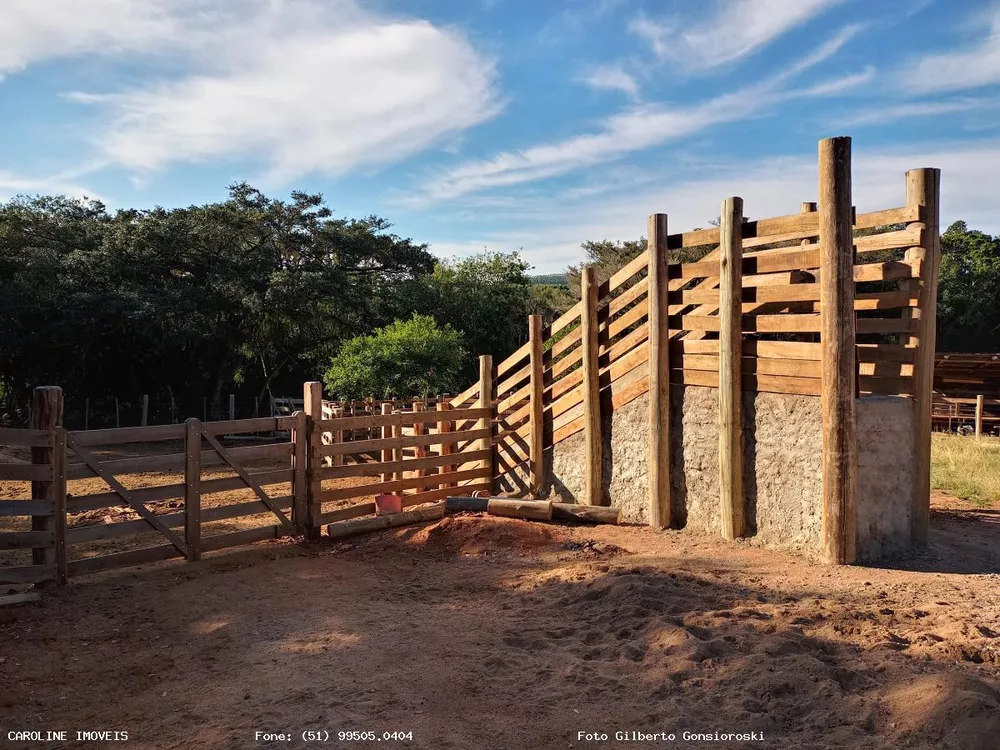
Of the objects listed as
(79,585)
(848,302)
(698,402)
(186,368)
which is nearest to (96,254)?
(186,368)

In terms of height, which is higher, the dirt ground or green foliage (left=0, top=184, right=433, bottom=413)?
green foliage (left=0, top=184, right=433, bottom=413)

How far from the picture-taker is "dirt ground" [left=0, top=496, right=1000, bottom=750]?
12.7 feet

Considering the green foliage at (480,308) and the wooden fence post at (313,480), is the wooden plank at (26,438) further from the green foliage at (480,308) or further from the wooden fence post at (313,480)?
the green foliage at (480,308)

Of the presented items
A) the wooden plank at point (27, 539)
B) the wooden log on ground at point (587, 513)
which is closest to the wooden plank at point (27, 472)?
the wooden plank at point (27, 539)

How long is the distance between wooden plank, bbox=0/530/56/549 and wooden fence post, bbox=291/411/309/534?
241cm

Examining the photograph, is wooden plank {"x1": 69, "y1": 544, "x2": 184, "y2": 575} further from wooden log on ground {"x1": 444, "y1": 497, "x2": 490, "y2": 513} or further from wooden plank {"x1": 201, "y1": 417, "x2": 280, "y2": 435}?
wooden log on ground {"x1": 444, "y1": 497, "x2": 490, "y2": 513}

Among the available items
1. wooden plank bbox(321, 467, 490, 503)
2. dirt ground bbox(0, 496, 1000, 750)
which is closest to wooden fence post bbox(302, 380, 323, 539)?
wooden plank bbox(321, 467, 490, 503)

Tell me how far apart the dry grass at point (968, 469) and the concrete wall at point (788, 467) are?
13.2 feet

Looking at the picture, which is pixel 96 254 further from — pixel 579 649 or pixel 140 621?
pixel 579 649

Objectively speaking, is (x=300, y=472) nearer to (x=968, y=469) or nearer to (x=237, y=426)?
(x=237, y=426)

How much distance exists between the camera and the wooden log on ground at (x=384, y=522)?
8367mm

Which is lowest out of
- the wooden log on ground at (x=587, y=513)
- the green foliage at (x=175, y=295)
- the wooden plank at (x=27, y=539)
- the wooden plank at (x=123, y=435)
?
the wooden log on ground at (x=587, y=513)

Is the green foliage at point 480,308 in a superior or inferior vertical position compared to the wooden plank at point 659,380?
superior

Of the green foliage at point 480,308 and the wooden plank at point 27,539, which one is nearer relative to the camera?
the wooden plank at point 27,539
